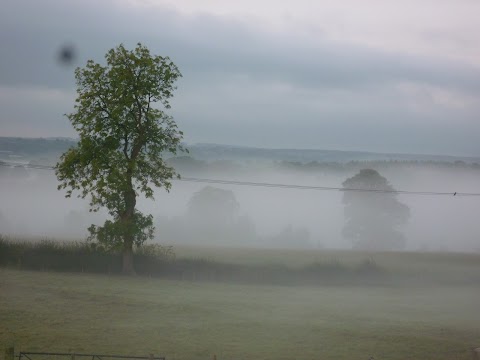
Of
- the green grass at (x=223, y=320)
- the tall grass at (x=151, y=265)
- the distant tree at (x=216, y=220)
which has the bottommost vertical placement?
the green grass at (x=223, y=320)

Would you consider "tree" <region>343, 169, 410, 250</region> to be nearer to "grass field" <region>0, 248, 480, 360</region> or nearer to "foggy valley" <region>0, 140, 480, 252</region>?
"foggy valley" <region>0, 140, 480, 252</region>

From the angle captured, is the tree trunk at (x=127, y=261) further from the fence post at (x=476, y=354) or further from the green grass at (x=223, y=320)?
the fence post at (x=476, y=354)

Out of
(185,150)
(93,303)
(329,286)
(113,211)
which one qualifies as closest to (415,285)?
(329,286)

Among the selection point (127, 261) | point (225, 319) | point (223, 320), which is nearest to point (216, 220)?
point (127, 261)

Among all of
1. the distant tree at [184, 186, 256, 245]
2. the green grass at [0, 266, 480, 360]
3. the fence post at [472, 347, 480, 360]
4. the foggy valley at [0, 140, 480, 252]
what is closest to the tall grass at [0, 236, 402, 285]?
the green grass at [0, 266, 480, 360]

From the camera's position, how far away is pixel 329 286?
5534cm

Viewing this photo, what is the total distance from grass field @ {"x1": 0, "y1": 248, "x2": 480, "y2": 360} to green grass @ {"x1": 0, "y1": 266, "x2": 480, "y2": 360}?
6 centimetres

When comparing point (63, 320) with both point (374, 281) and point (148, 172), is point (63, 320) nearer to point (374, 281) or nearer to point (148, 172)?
point (148, 172)

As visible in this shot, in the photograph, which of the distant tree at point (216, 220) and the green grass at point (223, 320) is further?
the distant tree at point (216, 220)

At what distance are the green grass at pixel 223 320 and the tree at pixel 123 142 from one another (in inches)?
214

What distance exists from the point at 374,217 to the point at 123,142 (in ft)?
209

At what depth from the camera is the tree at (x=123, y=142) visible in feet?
173

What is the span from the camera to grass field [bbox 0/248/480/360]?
92.0ft

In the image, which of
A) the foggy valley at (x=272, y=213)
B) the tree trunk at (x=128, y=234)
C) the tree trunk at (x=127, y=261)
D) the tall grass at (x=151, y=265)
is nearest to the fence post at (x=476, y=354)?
the tall grass at (x=151, y=265)
